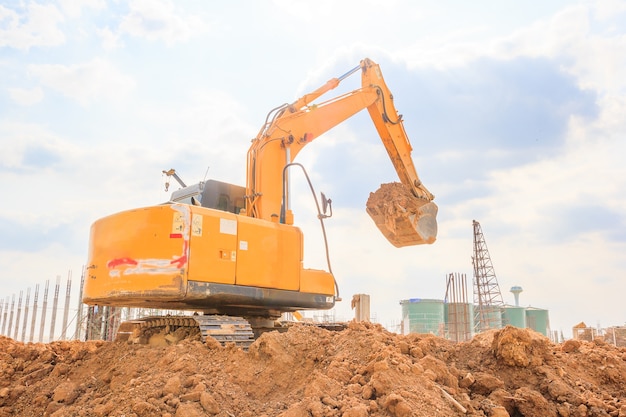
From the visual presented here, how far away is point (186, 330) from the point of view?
7.18 metres

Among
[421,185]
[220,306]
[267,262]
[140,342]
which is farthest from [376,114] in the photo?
[140,342]

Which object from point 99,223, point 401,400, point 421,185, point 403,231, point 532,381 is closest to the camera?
point 401,400

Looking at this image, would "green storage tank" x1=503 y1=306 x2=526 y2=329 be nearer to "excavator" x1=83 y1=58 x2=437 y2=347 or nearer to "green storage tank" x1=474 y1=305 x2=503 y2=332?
"green storage tank" x1=474 y1=305 x2=503 y2=332

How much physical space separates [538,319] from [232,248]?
109ft

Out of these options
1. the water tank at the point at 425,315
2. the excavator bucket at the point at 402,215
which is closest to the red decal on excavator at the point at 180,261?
the excavator bucket at the point at 402,215

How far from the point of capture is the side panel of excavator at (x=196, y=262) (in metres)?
6.66

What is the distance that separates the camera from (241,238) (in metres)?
7.12

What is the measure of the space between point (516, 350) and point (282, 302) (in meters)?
3.30

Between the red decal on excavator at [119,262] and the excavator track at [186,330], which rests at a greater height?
the red decal on excavator at [119,262]

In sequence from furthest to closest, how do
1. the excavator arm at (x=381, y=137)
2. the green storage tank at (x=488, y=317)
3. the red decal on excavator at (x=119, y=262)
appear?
the green storage tank at (x=488, y=317), the excavator arm at (x=381, y=137), the red decal on excavator at (x=119, y=262)

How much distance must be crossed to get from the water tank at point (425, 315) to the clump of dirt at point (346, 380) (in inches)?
915

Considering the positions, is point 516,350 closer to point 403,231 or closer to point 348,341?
point 348,341

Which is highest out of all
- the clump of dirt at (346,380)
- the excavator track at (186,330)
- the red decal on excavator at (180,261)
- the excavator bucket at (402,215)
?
the excavator bucket at (402,215)

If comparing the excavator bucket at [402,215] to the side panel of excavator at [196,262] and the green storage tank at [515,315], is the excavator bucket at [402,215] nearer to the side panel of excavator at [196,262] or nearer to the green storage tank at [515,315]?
the side panel of excavator at [196,262]
